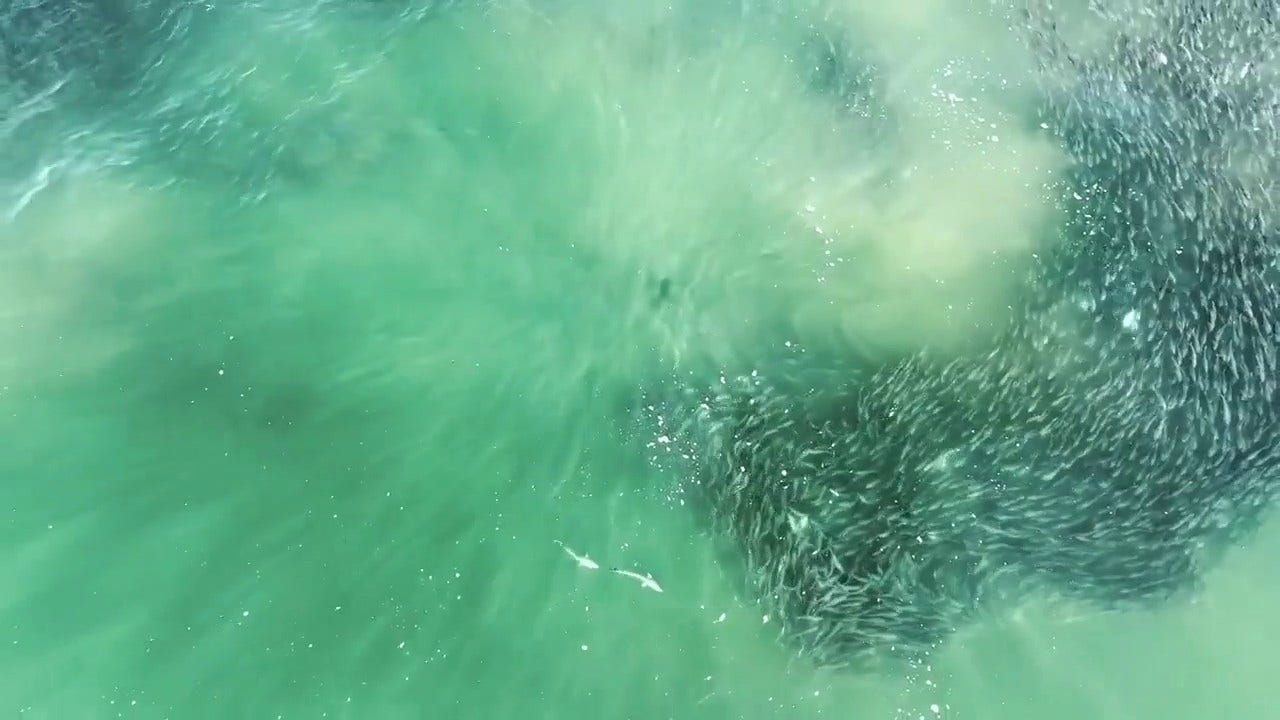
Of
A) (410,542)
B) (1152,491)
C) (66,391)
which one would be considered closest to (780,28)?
(1152,491)

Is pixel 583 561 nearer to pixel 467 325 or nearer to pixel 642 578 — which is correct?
pixel 642 578

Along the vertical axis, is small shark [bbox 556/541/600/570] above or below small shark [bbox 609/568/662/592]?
above

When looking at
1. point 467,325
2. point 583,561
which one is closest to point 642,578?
point 583,561

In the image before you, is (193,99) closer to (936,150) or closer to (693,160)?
(693,160)

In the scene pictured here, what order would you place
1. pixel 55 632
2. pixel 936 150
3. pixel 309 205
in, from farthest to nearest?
1. pixel 936 150
2. pixel 309 205
3. pixel 55 632

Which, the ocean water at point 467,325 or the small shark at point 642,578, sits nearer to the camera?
the ocean water at point 467,325

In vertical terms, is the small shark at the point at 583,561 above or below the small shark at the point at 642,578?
above

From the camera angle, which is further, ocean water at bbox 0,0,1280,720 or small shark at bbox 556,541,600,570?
small shark at bbox 556,541,600,570

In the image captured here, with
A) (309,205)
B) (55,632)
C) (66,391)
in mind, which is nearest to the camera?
(55,632)
